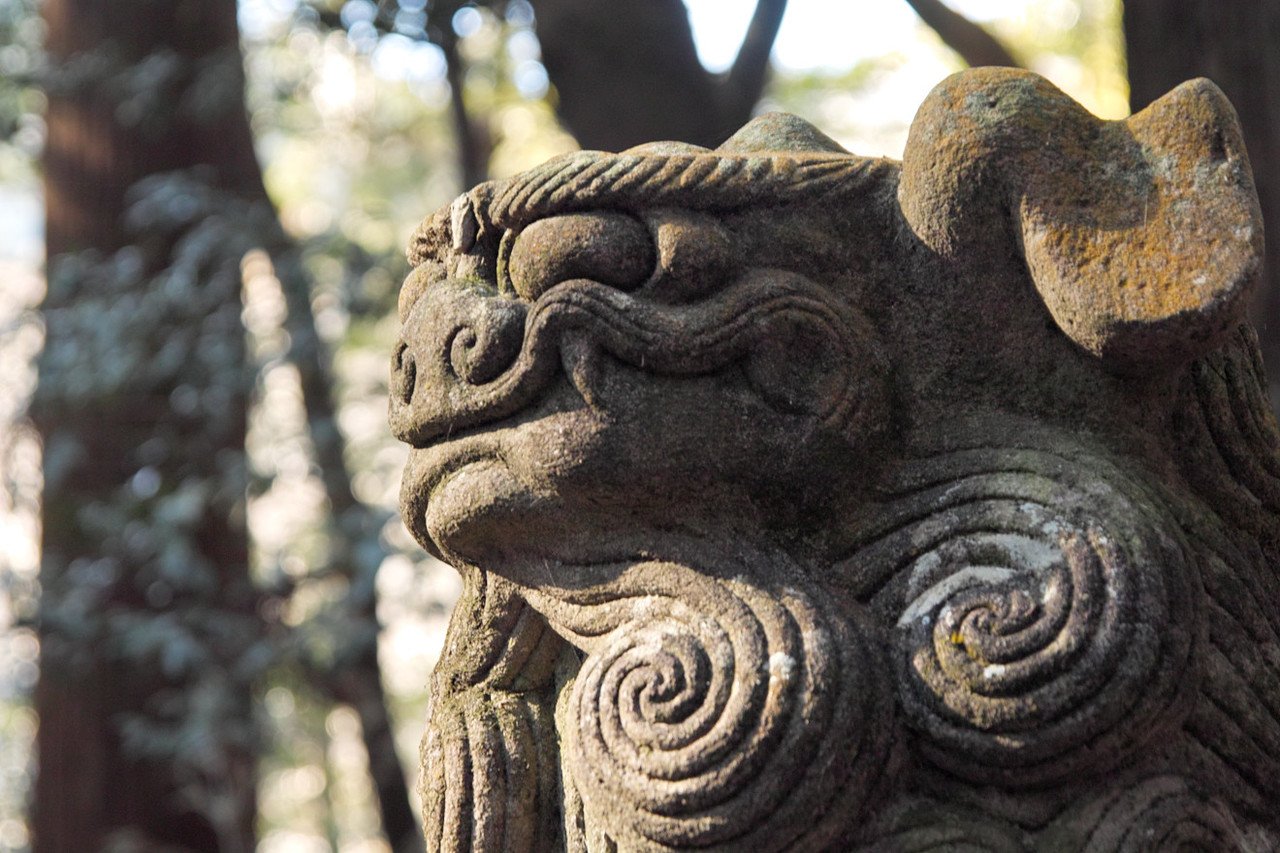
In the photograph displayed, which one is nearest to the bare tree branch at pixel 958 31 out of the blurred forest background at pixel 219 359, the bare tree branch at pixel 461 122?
the blurred forest background at pixel 219 359

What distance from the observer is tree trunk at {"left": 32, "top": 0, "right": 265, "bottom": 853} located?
3.97 meters

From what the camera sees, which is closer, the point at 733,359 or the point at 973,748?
the point at 973,748

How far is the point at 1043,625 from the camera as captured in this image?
133 centimetres

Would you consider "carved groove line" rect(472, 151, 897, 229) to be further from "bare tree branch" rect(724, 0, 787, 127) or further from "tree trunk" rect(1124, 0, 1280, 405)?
"bare tree branch" rect(724, 0, 787, 127)

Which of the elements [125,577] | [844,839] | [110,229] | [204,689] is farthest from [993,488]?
[110,229]

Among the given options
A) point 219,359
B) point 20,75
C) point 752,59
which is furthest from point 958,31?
point 20,75

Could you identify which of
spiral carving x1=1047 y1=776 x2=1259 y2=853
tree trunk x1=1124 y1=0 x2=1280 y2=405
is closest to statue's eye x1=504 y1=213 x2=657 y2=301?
spiral carving x1=1047 y1=776 x2=1259 y2=853

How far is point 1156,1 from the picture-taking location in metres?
2.88

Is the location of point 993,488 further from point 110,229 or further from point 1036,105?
point 110,229

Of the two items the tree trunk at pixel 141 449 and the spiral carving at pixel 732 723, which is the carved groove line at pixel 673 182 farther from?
the tree trunk at pixel 141 449

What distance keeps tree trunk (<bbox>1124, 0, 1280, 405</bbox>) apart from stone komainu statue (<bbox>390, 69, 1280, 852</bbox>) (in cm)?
136

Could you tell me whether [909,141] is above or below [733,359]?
above

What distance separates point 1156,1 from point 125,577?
3597 millimetres

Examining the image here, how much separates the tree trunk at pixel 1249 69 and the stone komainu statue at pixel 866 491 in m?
1.36
